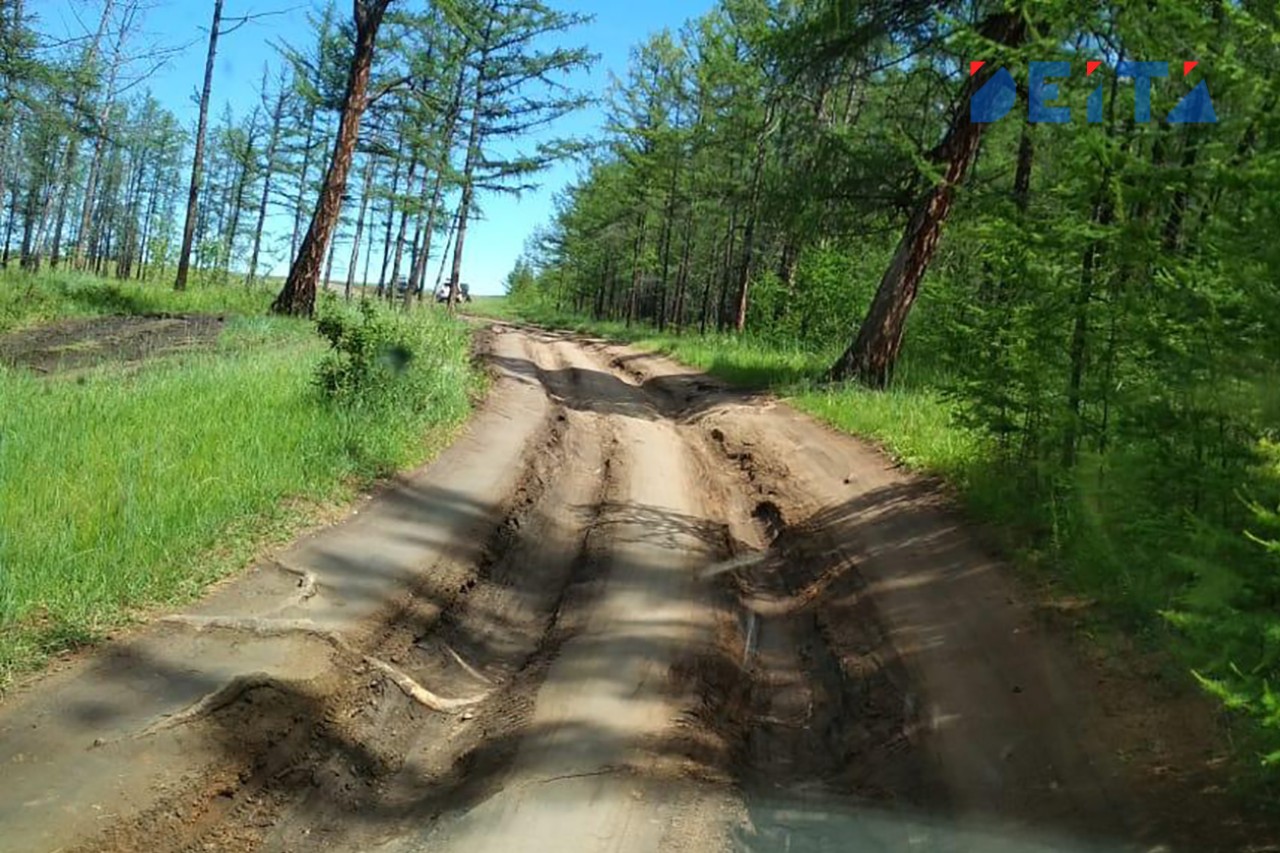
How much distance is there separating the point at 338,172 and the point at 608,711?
17.6 metres

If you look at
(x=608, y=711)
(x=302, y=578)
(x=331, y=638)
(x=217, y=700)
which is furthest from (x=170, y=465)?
(x=608, y=711)

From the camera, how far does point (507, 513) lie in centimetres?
832

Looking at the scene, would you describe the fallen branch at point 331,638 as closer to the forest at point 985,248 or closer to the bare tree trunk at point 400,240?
the forest at point 985,248

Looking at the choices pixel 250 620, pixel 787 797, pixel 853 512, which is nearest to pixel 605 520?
pixel 853 512

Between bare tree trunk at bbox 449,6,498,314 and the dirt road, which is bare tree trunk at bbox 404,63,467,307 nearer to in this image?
bare tree trunk at bbox 449,6,498,314

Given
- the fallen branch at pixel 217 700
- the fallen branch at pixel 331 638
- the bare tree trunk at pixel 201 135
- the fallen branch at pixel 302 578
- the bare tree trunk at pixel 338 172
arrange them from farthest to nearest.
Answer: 1. the bare tree trunk at pixel 201 135
2. the bare tree trunk at pixel 338 172
3. the fallen branch at pixel 302 578
4. the fallen branch at pixel 331 638
5. the fallen branch at pixel 217 700

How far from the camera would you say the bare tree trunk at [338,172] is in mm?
19391

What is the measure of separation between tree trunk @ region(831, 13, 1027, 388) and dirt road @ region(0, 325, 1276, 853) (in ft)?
23.3

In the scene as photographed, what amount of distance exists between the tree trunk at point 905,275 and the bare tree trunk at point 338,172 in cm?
1146

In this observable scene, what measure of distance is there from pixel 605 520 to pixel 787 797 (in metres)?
4.41

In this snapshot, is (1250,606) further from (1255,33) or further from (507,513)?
(507,513)

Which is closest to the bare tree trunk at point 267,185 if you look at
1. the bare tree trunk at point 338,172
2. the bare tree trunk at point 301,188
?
the bare tree trunk at point 301,188

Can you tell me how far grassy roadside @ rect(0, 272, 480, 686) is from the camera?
4.87 metres

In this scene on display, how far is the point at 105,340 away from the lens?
14727 mm
